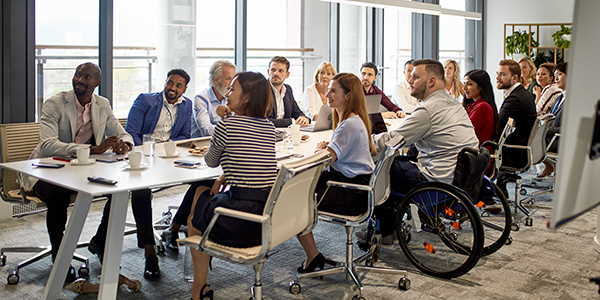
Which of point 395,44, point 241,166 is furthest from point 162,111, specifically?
point 395,44

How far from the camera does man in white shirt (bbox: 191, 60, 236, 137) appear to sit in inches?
173

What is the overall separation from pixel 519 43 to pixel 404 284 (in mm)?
8002

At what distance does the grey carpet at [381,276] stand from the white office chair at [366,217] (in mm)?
80

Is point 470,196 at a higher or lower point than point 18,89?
lower

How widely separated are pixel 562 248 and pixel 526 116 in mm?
1295

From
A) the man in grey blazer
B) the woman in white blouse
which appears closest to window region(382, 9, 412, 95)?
the woman in white blouse

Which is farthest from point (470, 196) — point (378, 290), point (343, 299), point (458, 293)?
point (343, 299)

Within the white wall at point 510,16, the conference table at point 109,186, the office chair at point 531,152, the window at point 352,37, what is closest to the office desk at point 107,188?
the conference table at point 109,186

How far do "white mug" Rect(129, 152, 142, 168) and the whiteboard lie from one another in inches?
84.0

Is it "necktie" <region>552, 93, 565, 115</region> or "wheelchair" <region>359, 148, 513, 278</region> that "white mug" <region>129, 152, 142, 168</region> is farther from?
"necktie" <region>552, 93, 565, 115</region>

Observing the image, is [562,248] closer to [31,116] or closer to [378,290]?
[378,290]

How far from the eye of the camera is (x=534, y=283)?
307 centimetres

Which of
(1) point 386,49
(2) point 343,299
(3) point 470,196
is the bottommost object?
(2) point 343,299

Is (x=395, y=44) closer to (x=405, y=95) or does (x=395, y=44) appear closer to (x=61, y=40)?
(x=405, y=95)
